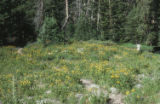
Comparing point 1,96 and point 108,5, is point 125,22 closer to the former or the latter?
point 108,5

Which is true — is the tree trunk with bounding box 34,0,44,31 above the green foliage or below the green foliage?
above

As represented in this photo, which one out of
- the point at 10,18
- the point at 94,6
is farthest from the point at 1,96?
the point at 94,6

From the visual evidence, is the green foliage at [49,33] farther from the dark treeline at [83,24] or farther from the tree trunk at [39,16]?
the tree trunk at [39,16]

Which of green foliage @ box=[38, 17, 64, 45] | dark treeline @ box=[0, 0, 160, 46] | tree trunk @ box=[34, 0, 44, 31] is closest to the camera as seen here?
green foliage @ box=[38, 17, 64, 45]

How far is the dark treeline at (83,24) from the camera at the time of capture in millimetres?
19797

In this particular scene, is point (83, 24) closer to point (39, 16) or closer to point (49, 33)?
point (39, 16)

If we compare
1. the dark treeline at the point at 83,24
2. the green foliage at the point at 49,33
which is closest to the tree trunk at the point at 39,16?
the dark treeline at the point at 83,24

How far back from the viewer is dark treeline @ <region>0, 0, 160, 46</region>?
19.8 m

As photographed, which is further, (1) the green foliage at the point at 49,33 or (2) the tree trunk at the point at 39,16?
(2) the tree trunk at the point at 39,16

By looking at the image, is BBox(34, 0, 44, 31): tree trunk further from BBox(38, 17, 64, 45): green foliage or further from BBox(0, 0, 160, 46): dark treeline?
BBox(38, 17, 64, 45): green foliage

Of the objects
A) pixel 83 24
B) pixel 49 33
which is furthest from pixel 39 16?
pixel 49 33

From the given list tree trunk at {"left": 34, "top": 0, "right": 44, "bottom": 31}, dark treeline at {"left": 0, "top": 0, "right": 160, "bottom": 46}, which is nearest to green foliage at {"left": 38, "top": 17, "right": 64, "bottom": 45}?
dark treeline at {"left": 0, "top": 0, "right": 160, "bottom": 46}

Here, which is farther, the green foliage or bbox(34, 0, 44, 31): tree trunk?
bbox(34, 0, 44, 31): tree trunk

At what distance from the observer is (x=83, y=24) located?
94.8 ft
